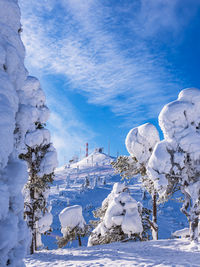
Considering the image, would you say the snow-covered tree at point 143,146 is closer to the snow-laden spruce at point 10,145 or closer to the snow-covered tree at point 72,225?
the snow-covered tree at point 72,225

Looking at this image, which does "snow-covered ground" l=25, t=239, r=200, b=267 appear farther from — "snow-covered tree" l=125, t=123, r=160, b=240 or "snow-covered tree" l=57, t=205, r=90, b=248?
"snow-covered tree" l=57, t=205, r=90, b=248

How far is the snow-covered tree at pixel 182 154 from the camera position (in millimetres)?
9383

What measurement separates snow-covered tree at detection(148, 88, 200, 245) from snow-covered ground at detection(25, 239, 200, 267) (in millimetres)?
1357

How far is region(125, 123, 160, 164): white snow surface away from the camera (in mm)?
13094

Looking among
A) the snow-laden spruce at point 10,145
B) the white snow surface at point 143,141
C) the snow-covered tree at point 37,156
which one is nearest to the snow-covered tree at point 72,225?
the snow-covered tree at point 37,156

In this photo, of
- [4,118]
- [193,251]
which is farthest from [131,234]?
[4,118]

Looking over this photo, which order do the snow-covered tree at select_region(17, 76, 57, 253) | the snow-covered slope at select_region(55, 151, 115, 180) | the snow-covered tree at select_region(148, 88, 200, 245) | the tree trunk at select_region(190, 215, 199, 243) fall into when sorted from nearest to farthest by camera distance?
1. the tree trunk at select_region(190, 215, 199, 243)
2. the snow-covered tree at select_region(148, 88, 200, 245)
3. the snow-covered tree at select_region(17, 76, 57, 253)
4. the snow-covered slope at select_region(55, 151, 115, 180)

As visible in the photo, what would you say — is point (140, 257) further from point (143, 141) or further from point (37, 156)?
point (37, 156)

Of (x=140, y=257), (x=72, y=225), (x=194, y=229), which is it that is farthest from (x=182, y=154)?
(x=72, y=225)

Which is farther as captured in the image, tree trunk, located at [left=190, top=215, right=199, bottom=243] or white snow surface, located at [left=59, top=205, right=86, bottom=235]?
white snow surface, located at [left=59, top=205, right=86, bottom=235]

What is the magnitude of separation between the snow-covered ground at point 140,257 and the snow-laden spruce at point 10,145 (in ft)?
13.6

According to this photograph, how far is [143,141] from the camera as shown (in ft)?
43.9

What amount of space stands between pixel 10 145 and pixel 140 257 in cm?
642

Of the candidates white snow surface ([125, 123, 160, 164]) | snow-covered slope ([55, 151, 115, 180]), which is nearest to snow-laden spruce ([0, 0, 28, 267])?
white snow surface ([125, 123, 160, 164])
